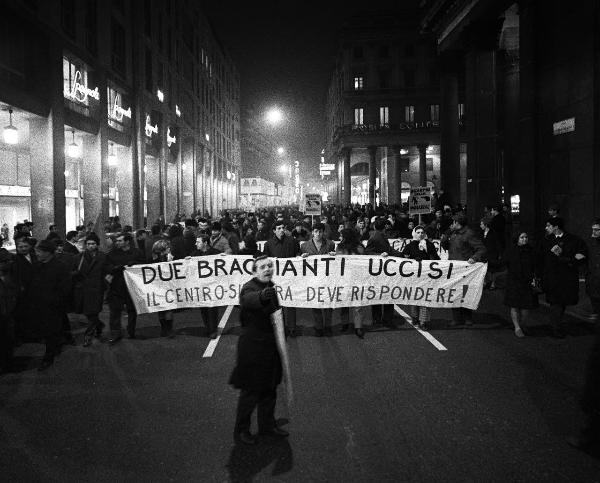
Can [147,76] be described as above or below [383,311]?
above

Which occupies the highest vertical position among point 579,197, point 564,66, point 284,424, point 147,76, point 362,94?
point 362,94

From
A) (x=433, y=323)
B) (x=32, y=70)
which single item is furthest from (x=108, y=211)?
(x=433, y=323)

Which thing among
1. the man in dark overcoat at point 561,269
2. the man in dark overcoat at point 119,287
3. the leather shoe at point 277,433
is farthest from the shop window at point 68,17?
the leather shoe at point 277,433

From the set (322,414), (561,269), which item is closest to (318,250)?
(561,269)

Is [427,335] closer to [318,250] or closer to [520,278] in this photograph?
[520,278]

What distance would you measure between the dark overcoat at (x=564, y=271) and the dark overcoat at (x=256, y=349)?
5.98 m

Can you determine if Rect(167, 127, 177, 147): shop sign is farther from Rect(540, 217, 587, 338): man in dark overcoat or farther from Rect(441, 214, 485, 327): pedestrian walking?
Rect(540, 217, 587, 338): man in dark overcoat

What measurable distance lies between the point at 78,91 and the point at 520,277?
753 inches

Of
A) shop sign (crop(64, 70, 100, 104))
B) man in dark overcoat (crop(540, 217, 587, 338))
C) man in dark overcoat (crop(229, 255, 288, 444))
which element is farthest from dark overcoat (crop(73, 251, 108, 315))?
shop sign (crop(64, 70, 100, 104))

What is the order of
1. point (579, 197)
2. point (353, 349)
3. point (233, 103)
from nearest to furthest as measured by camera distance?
1. point (353, 349)
2. point (579, 197)
3. point (233, 103)

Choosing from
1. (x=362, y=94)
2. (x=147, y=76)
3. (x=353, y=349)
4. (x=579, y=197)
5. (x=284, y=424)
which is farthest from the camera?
(x=362, y=94)

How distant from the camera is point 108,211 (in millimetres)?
25719

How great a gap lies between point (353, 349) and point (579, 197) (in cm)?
1015

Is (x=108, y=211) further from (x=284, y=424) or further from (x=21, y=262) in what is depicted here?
(x=284, y=424)
